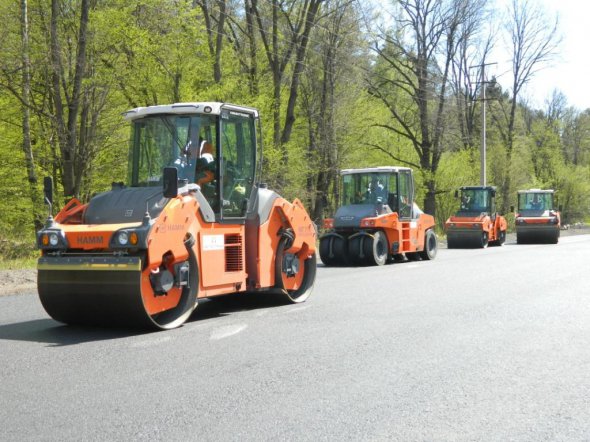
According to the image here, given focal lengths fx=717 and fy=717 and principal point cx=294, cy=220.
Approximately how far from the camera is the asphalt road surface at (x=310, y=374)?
4625mm

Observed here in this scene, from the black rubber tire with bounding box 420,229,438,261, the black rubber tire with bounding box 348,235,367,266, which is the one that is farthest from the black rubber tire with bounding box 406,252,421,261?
the black rubber tire with bounding box 348,235,367,266

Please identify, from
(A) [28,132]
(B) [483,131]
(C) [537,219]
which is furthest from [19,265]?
(B) [483,131]

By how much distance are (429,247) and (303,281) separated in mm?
10912

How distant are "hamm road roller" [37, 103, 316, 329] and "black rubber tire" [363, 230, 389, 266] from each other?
771 cm

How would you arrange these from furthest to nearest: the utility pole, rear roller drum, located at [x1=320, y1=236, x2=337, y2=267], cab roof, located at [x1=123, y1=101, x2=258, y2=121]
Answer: the utility pole < rear roller drum, located at [x1=320, y1=236, x2=337, y2=267] < cab roof, located at [x1=123, y1=101, x2=258, y2=121]

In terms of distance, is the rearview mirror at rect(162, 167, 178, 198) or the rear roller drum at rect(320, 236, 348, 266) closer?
the rearview mirror at rect(162, 167, 178, 198)

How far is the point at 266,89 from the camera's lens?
97.6ft

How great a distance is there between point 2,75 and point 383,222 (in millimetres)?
10409

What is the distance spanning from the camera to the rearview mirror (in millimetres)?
7820

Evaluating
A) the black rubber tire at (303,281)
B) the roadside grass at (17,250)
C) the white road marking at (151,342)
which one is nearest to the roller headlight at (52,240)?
the white road marking at (151,342)

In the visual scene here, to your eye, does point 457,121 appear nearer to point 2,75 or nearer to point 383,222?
point 383,222

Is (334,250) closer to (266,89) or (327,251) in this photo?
(327,251)

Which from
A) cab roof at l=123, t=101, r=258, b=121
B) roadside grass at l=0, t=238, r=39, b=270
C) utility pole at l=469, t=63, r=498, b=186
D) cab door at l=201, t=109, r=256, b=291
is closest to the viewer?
cab door at l=201, t=109, r=256, b=291

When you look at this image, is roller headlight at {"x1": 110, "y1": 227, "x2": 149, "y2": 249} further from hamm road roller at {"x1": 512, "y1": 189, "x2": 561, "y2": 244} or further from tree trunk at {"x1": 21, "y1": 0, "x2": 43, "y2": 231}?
hamm road roller at {"x1": 512, "y1": 189, "x2": 561, "y2": 244}
